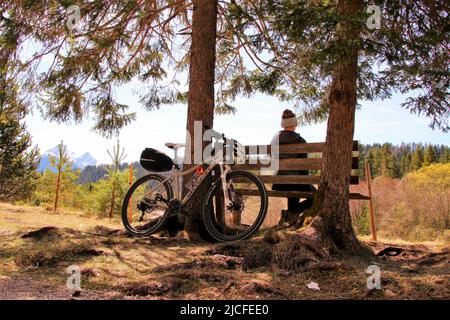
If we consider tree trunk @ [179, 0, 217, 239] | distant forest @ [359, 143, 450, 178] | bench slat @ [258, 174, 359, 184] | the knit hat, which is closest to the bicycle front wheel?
tree trunk @ [179, 0, 217, 239]

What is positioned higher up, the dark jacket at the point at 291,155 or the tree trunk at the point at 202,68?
the tree trunk at the point at 202,68

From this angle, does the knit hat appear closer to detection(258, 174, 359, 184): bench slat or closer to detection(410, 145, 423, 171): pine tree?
detection(258, 174, 359, 184): bench slat

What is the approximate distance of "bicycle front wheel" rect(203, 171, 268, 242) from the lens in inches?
216

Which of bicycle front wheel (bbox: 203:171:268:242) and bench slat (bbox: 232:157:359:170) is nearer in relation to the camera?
bicycle front wheel (bbox: 203:171:268:242)

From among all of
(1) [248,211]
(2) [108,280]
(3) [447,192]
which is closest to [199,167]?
(1) [248,211]

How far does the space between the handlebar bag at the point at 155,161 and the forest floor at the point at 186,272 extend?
1.05 metres

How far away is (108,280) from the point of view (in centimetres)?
407

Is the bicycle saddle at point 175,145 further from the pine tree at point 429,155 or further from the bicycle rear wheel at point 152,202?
the pine tree at point 429,155

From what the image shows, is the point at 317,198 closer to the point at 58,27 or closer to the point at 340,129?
the point at 340,129

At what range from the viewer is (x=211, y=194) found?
19.6 ft

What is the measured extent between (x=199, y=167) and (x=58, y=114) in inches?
150

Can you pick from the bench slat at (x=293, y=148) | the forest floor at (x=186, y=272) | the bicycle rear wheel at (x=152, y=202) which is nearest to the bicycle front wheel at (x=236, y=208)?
the forest floor at (x=186, y=272)

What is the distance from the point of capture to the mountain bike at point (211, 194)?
5.70 metres

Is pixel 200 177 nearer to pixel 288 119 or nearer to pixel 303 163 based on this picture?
pixel 303 163
